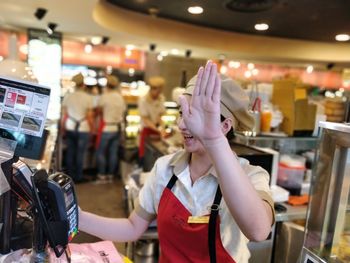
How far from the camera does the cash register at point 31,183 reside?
30.6 inches

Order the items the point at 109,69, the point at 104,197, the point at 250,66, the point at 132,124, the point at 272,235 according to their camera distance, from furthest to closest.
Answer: the point at 250,66 < the point at 109,69 < the point at 132,124 < the point at 104,197 < the point at 272,235

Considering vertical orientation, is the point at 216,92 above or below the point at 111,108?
above

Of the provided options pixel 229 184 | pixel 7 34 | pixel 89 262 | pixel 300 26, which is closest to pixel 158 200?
pixel 89 262

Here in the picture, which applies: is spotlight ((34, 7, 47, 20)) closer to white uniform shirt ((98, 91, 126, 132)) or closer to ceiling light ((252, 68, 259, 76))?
white uniform shirt ((98, 91, 126, 132))

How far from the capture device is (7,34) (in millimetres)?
5828

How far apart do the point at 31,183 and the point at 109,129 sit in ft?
14.8

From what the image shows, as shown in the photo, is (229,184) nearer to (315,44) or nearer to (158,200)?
(158,200)

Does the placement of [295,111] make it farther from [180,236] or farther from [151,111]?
[151,111]

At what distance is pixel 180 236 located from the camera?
3.91 ft

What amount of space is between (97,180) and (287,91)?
3.76 m

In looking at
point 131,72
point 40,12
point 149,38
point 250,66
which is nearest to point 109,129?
point 149,38

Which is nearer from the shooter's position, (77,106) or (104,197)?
(104,197)

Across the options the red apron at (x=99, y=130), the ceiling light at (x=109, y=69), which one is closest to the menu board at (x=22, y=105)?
the red apron at (x=99, y=130)

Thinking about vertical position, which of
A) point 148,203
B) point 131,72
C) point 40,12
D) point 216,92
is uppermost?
point 40,12
